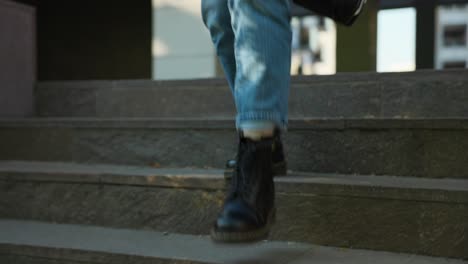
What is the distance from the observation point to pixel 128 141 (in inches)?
77.3

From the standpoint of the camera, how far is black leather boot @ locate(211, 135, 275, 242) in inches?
44.3

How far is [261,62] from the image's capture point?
1199mm

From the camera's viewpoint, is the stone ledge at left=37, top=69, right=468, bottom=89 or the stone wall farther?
the stone wall

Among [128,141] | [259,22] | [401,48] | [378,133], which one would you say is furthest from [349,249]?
[401,48]

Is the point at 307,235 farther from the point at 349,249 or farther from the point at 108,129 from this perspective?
the point at 108,129

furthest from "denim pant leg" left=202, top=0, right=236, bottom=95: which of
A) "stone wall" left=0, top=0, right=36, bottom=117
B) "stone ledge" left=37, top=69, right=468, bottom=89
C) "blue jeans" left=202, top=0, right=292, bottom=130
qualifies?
"stone wall" left=0, top=0, right=36, bottom=117

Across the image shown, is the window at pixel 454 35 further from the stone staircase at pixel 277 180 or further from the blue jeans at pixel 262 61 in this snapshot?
the blue jeans at pixel 262 61

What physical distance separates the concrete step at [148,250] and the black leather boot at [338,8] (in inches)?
25.5

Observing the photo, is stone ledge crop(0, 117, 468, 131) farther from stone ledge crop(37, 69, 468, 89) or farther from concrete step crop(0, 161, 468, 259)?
stone ledge crop(37, 69, 468, 89)

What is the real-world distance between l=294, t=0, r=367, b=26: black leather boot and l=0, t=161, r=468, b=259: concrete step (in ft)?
1.53

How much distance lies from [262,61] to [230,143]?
2.15ft

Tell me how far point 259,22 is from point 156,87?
1.28 meters

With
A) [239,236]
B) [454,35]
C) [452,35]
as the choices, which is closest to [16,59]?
[239,236]

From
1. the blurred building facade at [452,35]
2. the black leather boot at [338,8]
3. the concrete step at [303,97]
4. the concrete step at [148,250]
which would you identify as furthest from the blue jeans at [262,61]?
the blurred building facade at [452,35]
